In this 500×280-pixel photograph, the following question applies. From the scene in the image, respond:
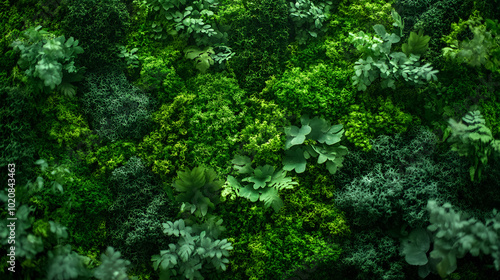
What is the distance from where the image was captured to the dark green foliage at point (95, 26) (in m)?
4.57

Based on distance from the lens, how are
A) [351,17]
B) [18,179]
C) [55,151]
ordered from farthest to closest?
[351,17], [55,151], [18,179]

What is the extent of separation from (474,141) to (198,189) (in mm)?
3042

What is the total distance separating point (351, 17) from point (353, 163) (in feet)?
6.34

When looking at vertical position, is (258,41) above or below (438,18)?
A: below

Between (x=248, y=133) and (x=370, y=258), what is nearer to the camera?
(x=370, y=258)

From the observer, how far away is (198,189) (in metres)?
4.36

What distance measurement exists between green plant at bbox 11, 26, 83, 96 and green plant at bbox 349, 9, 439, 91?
11.0 ft

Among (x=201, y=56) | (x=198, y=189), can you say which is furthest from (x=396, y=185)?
(x=201, y=56)

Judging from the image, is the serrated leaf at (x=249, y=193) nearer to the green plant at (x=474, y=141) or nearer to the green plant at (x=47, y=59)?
the green plant at (x=474, y=141)

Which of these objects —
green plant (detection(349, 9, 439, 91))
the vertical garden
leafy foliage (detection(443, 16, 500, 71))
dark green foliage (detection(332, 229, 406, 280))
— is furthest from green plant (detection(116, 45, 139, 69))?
A: leafy foliage (detection(443, 16, 500, 71))

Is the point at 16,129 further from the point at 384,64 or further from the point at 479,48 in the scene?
the point at 479,48

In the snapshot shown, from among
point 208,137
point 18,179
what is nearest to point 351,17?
point 208,137

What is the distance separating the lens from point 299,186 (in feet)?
14.8

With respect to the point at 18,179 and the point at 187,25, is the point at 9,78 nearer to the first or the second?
the point at 18,179
